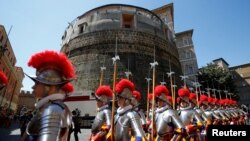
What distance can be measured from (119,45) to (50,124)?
995 inches

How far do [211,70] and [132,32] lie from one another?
17.2m

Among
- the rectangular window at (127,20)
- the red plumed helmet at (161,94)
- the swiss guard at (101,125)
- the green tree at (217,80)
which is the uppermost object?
the rectangular window at (127,20)

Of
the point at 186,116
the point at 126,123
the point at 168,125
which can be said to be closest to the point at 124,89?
the point at 126,123

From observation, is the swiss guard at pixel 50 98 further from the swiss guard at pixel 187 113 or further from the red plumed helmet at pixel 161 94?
the swiss guard at pixel 187 113

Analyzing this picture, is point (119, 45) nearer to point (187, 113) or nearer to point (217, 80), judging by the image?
point (217, 80)

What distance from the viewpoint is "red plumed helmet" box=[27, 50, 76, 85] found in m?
2.30

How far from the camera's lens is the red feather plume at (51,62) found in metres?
2.44

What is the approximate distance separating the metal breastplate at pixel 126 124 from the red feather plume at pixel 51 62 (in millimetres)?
1754

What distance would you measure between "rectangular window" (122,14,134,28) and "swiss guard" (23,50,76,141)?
27860mm

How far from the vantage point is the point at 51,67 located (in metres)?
2.41

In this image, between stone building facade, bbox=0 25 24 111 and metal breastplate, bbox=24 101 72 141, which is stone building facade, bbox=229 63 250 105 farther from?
metal breastplate, bbox=24 101 72 141

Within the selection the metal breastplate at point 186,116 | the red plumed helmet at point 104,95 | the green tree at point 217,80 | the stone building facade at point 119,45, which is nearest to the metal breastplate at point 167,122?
the red plumed helmet at point 104,95

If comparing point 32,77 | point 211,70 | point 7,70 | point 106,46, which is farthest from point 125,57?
point 7,70

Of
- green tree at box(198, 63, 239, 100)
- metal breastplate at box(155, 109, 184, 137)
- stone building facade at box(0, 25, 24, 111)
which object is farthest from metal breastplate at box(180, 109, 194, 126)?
green tree at box(198, 63, 239, 100)
